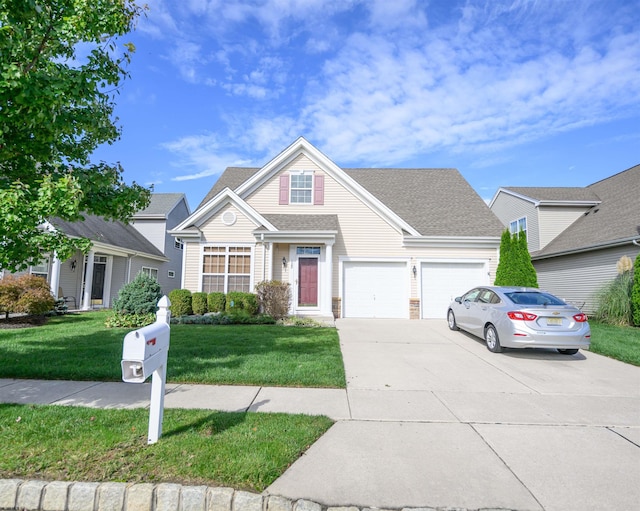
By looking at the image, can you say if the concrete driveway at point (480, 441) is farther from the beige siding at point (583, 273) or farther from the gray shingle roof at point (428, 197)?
the beige siding at point (583, 273)

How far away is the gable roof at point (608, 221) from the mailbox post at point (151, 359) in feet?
52.4

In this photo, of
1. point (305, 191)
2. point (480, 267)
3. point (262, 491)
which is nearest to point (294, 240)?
point (305, 191)

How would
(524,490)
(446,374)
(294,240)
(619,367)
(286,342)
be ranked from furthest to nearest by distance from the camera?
(294,240) < (286,342) < (619,367) < (446,374) < (524,490)

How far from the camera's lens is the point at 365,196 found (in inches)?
584

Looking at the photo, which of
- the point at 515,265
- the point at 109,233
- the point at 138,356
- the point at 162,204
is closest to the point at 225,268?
the point at 109,233

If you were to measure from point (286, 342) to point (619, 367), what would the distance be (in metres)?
6.89

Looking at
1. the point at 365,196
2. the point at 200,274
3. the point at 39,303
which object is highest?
the point at 365,196

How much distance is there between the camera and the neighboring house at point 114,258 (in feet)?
52.6

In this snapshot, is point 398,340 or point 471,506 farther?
point 398,340

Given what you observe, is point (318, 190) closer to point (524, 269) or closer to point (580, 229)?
point (524, 269)

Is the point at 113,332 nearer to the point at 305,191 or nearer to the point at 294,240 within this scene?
the point at 294,240

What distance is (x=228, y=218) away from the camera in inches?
546

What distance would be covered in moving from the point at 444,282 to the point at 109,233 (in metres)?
17.6

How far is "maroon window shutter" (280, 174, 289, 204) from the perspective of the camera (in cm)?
1511
